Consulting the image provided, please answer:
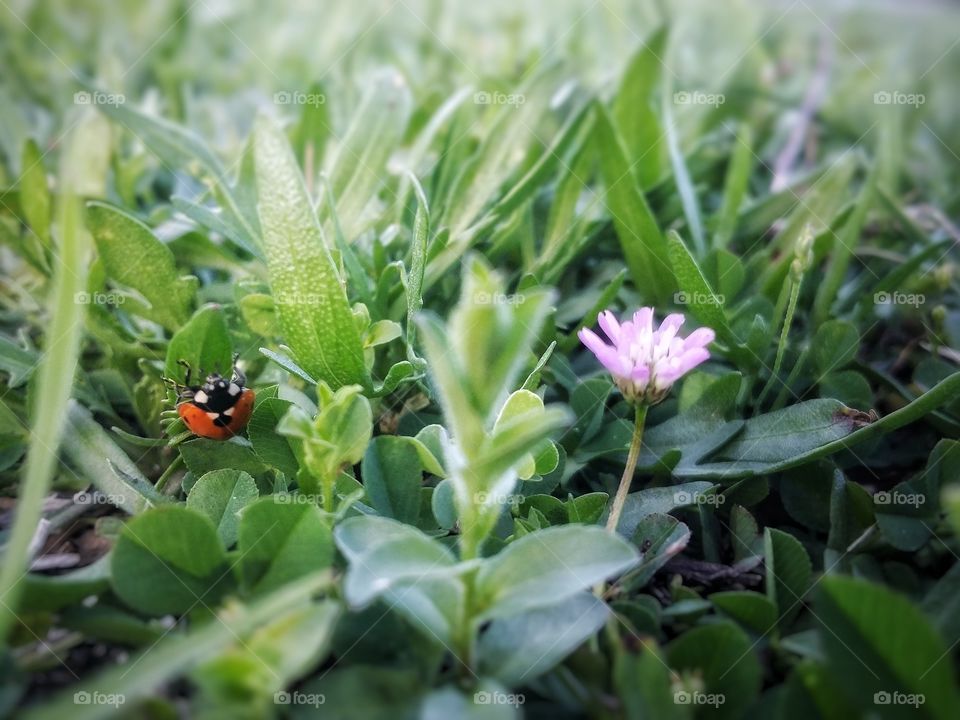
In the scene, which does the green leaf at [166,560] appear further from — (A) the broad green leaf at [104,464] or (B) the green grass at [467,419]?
(A) the broad green leaf at [104,464]

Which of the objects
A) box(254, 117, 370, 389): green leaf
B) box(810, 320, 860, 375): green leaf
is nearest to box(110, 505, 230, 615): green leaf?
box(254, 117, 370, 389): green leaf

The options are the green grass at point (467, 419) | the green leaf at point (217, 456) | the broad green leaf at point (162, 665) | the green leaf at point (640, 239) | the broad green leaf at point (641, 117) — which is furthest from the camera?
the broad green leaf at point (641, 117)

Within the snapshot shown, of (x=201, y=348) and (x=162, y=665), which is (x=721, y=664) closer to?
(x=162, y=665)

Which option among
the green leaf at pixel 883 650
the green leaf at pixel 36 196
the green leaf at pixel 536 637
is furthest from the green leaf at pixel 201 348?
the green leaf at pixel 883 650

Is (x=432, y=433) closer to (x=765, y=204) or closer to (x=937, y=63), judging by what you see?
(x=765, y=204)

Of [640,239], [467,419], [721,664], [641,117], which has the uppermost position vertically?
[641,117]

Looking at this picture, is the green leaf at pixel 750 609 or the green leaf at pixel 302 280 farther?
the green leaf at pixel 302 280

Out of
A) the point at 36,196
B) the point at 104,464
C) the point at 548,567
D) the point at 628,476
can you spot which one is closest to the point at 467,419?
the point at 548,567

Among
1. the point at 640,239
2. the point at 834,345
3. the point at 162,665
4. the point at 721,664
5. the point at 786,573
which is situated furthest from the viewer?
the point at 640,239
